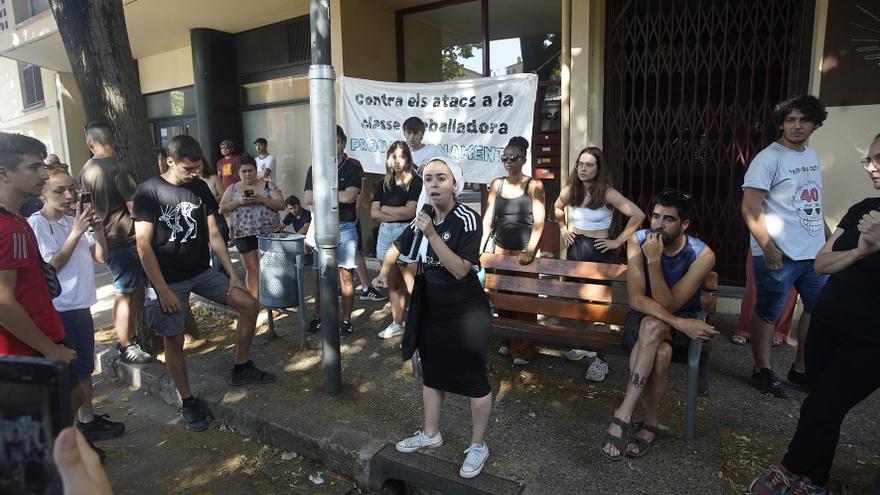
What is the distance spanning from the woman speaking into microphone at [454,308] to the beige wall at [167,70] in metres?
9.45

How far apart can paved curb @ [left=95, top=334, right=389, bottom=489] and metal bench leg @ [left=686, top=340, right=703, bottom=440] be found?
1.75m

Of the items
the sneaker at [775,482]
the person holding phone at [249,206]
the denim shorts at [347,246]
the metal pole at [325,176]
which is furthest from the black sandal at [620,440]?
the person holding phone at [249,206]

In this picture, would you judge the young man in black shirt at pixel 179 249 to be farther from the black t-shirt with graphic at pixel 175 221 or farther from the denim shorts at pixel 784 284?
the denim shorts at pixel 784 284

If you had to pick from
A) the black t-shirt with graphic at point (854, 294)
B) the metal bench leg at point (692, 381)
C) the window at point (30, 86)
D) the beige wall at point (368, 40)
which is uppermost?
the window at point (30, 86)

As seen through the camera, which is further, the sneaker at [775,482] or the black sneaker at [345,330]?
the black sneaker at [345,330]

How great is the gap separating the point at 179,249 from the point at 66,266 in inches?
25.9

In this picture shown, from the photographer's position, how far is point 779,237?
148 inches

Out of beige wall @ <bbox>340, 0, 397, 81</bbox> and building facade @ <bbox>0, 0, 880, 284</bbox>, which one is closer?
building facade @ <bbox>0, 0, 880, 284</bbox>

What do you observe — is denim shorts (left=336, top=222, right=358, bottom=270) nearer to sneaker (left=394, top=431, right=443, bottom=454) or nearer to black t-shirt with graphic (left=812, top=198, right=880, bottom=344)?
sneaker (left=394, top=431, right=443, bottom=454)

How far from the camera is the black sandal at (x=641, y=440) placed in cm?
305

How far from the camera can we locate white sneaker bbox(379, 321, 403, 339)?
5070 millimetres

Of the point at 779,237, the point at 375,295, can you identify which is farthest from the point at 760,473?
the point at 375,295

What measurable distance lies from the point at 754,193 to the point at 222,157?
8.25m

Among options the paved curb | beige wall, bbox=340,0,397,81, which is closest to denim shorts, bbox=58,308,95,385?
the paved curb
